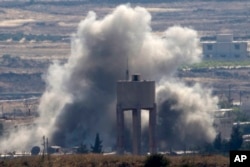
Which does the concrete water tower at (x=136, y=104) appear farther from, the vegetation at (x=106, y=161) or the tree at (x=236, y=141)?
the vegetation at (x=106, y=161)

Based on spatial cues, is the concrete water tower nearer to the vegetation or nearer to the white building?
the white building

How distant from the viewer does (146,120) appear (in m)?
107

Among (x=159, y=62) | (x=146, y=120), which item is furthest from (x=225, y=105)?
(x=146, y=120)

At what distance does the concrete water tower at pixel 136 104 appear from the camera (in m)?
98.4

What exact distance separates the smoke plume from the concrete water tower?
587 centimetres

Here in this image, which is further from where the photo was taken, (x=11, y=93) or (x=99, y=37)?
(x=11, y=93)

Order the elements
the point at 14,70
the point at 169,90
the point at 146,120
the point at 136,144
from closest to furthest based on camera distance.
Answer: the point at 136,144, the point at 146,120, the point at 169,90, the point at 14,70

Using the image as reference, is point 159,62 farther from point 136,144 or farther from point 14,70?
point 14,70

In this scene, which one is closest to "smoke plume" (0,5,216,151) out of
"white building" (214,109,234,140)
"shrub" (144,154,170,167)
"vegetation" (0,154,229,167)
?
"white building" (214,109,234,140)

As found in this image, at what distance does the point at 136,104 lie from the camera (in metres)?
98.8

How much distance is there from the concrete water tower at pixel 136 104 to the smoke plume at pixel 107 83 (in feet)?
19.3

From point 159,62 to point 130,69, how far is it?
493 centimetres

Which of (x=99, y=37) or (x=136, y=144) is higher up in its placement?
(x=99, y=37)

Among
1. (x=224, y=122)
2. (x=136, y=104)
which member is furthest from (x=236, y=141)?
(x=224, y=122)
